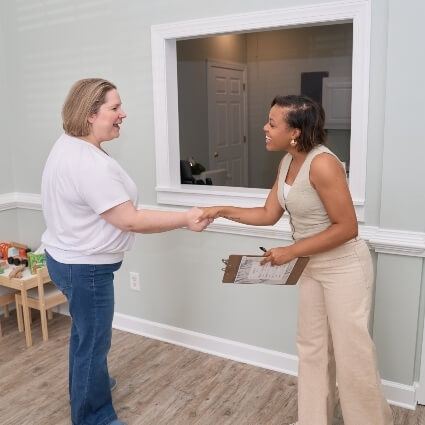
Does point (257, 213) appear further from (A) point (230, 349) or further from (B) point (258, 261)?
(A) point (230, 349)

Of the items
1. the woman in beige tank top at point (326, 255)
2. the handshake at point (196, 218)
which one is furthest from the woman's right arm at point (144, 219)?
the woman in beige tank top at point (326, 255)

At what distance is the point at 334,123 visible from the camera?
16.6ft

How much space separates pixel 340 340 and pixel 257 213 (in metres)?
0.63

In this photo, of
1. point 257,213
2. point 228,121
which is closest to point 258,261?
point 257,213

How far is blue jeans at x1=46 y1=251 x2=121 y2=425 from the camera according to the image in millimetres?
2012

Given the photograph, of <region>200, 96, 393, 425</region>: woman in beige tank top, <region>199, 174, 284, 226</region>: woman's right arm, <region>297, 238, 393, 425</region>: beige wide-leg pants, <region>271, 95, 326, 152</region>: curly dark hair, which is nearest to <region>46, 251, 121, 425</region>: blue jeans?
<region>199, 174, 284, 226</region>: woman's right arm

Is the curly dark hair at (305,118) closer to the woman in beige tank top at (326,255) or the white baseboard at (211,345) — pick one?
the woman in beige tank top at (326,255)

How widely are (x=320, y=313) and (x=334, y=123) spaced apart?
3.44 meters

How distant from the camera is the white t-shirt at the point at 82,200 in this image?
184cm

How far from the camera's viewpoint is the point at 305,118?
5.97 feet

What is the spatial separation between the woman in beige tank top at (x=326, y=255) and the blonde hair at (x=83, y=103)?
65cm

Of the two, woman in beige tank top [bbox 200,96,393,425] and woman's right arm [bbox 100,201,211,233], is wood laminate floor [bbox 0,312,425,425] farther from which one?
woman's right arm [bbox 100,201,211,233]

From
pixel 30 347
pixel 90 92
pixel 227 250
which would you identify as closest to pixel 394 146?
pixel 227 250

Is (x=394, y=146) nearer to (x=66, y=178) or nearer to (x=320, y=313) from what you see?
(x=320, y=313)
